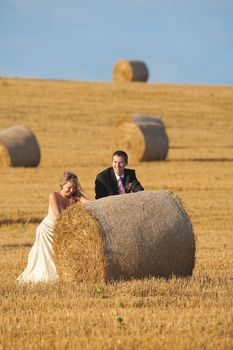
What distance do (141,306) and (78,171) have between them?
56.8 ft

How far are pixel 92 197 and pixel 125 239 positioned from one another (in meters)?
10.5

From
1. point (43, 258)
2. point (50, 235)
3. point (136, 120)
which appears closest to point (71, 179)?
point (50, 235)

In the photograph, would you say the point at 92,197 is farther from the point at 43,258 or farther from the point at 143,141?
the point at 43,258

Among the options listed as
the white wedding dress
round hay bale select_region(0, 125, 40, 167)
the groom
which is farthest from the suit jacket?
round hay bale select_region(0, 125, 40, 167)

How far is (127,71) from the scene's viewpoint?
54688 mm

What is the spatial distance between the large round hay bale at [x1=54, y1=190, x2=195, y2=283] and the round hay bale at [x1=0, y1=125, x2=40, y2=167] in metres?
16.4

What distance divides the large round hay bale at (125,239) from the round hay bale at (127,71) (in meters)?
44.8

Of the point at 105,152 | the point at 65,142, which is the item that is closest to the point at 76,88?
the point at 65,142

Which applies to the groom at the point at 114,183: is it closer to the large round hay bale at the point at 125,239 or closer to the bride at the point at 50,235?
the bride at the point at 50,235

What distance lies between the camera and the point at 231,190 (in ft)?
71.8

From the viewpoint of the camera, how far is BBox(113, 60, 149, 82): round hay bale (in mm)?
54681

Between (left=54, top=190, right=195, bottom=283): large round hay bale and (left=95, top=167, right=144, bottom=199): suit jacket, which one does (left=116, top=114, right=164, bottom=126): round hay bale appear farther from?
(left=54, top=190, right=195, bottom=283): large round hay bale

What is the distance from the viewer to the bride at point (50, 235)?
10.5 m

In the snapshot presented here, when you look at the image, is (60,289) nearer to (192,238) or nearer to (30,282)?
(30,282)
